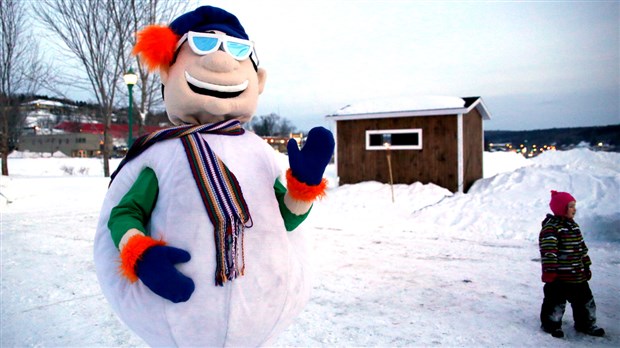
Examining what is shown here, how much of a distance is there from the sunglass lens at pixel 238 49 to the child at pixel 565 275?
3.53 meters

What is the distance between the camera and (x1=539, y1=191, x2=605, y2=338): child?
13.1 ft

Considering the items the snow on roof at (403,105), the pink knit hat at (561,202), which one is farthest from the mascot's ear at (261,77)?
the snow on roof at (403,105)

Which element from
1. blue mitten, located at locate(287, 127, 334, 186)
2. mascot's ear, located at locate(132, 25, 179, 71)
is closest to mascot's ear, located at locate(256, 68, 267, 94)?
mascot's ear, located at locate(132, 25, 179, 71)

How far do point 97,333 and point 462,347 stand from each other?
3457 mm

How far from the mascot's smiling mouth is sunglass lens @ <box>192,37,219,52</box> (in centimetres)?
15

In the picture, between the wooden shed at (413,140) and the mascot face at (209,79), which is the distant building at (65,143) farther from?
the mascot face at (209,79)

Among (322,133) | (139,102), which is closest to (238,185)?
(322,133)

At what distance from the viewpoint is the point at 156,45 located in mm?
2068

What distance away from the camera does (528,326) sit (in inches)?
166

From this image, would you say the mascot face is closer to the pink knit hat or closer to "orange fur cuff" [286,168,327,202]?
"orange fur cuff" [286,168,327,202]

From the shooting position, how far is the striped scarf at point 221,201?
1.68m

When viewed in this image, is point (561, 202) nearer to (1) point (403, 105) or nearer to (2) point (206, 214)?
(2) point (206, 214)

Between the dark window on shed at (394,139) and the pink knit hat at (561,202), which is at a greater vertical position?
the dark window on shed at (394,139)

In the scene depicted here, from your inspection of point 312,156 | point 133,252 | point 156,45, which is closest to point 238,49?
point 156,45
